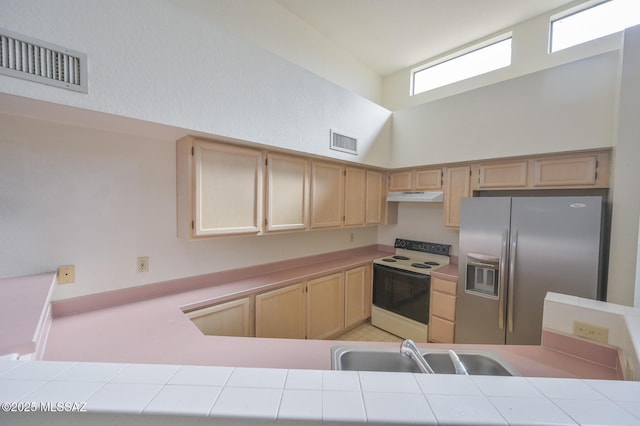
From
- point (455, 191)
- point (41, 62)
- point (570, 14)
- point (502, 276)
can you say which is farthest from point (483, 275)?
point (41, 62)

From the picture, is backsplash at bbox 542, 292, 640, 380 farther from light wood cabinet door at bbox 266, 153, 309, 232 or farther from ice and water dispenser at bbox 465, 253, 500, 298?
light wood cabinet door at bbox 266, 153, 309, 232

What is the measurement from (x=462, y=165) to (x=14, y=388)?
11.2 ft

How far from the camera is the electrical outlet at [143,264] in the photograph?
1874mm

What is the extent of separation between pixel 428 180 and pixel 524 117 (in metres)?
1.09

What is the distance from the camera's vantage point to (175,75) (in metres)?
1.57

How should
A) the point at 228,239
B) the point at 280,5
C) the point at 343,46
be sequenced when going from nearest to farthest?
the point at 228,239 → the point at 280,5 → the point at 343,46

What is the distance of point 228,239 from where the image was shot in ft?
7.73

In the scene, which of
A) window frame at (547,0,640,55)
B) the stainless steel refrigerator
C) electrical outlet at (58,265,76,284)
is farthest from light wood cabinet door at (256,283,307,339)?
window frame at (547,0,640,55)

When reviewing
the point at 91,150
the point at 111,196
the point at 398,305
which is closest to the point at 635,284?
the point at 398,305

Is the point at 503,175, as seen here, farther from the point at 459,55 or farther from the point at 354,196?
the point at 459,55

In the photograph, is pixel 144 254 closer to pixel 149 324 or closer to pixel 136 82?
pixel 149 324

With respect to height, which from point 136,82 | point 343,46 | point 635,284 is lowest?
point 635,284

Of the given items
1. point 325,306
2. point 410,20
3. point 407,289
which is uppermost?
point 410,20

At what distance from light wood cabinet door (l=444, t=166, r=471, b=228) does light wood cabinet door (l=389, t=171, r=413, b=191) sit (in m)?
0.48
